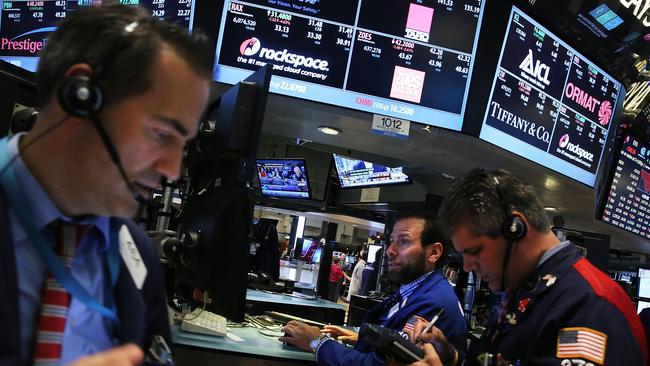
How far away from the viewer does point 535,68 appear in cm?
362

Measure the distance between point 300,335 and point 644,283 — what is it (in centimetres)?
696

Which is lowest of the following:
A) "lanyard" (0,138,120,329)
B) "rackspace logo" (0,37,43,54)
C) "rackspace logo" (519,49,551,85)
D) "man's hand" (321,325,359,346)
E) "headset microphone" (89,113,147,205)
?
"man's hand" (321,325,359,346)

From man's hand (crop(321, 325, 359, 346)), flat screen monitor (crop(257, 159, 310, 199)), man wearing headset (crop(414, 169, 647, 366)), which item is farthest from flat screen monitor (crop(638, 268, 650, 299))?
man wearing headset (crop(414, 169, 647, 366))

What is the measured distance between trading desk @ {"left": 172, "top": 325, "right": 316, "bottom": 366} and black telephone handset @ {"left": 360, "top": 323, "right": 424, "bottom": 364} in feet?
1.95

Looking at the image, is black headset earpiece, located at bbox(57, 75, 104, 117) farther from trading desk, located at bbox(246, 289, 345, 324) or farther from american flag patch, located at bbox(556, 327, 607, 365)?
trading desk, located at bbox(246, 289, 345, 324)

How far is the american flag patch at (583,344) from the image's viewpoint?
4.35ft

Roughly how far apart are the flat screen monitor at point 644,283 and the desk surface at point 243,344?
22.6ft

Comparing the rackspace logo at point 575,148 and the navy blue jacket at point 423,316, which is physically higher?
the rackspace logo at point 575,148

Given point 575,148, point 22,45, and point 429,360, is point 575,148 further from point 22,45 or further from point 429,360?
point 22,45

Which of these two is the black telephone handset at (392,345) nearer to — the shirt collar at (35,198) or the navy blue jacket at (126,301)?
the navy blue jacket at (126,301)

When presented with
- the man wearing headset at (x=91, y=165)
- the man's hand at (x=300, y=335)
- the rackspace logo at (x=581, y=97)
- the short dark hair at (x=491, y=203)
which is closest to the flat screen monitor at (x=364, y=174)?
the rackspace logo at (x=581, y=97)

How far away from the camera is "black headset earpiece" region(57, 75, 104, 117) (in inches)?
30.2

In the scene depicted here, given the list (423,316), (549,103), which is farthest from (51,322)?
(549,103)

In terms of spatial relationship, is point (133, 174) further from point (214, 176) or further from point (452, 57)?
point (452, 57)
